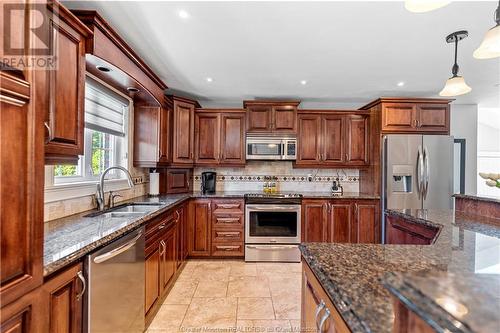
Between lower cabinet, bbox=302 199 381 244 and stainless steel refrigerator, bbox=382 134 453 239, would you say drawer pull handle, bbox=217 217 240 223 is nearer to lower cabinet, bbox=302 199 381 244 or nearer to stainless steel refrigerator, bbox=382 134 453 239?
lower cabinet, bbox=302 199 381 244

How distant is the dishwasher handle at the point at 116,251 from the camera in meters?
1.36

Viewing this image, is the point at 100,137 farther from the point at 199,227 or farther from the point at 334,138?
the point at 334,138

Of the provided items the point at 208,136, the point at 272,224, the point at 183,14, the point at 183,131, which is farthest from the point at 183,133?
the point at 183,14

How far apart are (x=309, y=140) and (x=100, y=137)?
2.83 meters

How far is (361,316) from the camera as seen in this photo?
0.69m

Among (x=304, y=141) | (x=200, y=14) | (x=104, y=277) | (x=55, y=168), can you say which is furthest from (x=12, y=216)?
(x=304, y=141)

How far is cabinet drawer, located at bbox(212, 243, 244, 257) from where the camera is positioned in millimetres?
3623

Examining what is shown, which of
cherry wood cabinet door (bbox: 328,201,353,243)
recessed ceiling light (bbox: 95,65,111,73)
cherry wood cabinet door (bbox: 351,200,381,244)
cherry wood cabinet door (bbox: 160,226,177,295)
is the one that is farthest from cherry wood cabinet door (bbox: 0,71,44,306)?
cherry wood cabinet door (bbox: 351,200,381,244)

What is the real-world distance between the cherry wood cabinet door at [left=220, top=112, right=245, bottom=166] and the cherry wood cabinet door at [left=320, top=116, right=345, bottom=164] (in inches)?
49.4

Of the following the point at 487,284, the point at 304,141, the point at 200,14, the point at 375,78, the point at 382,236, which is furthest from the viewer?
the point at 304,141

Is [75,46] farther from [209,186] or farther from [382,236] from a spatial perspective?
[382,236]

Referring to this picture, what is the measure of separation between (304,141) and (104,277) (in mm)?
3216

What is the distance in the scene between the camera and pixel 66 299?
3.79 ft

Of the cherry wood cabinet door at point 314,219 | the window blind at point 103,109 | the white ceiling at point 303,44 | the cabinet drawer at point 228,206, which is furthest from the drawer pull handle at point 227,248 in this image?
the white ceiling at point 303,44
